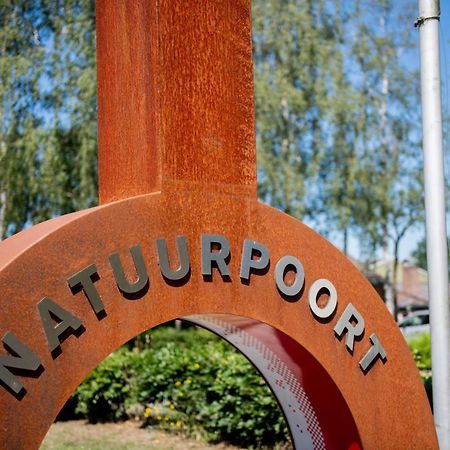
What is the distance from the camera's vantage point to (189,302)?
10.3ft

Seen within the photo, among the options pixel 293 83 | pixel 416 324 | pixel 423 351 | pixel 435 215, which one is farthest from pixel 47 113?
pixel 416 324

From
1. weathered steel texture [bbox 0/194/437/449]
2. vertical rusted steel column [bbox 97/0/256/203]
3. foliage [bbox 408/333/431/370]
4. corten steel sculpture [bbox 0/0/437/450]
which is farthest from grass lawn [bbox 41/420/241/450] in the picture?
foliage [bbox 408/333/431/370]

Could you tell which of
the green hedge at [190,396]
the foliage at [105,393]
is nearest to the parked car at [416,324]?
the green hedge at [190,396]

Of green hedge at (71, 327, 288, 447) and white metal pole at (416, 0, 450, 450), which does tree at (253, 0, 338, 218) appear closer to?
green hedge at (71, 327, 288, 447)

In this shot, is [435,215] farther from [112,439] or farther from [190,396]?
[112,439]

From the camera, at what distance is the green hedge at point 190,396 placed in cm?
743

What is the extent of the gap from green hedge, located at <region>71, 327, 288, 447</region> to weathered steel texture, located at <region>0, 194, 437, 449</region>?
3.59 metres

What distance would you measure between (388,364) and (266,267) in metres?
1.00

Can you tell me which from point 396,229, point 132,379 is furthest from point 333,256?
point 396,229

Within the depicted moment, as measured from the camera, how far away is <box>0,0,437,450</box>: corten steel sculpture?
2.76 meters

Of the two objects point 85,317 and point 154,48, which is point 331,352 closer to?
point 85,317

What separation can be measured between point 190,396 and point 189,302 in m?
5.32

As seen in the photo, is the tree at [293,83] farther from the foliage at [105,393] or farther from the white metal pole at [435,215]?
the white metal pole at [435,215]

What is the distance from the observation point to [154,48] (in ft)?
10.5
